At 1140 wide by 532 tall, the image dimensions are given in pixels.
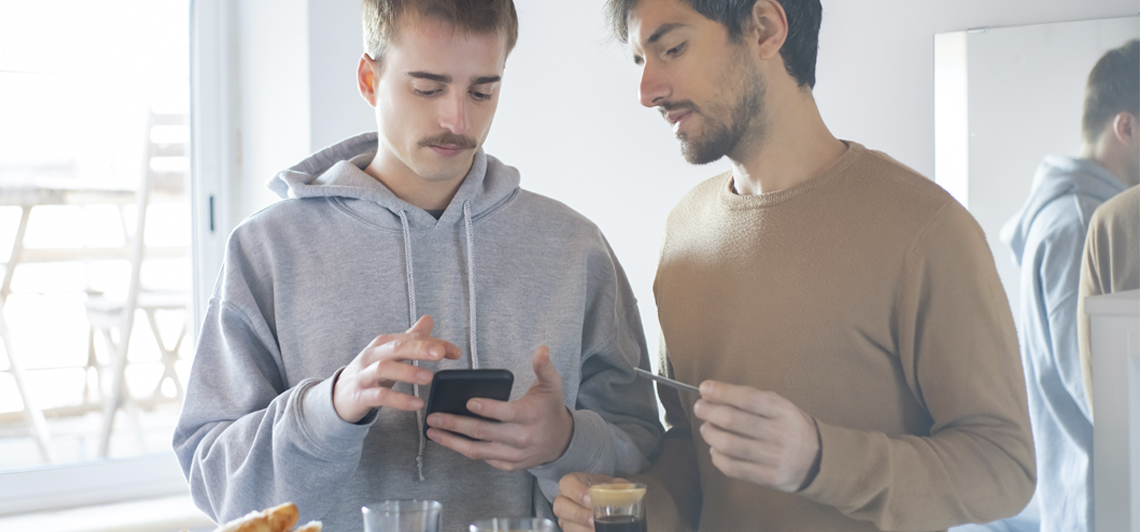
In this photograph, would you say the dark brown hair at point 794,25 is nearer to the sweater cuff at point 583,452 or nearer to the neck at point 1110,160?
the neck at point 1110,160

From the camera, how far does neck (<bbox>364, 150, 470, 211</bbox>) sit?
1.34 meters

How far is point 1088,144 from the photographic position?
3.23ft

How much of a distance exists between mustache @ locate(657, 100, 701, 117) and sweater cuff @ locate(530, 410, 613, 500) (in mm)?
464

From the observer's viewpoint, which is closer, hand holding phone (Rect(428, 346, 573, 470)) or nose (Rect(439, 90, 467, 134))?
hand holding phone (Rect(428, 346, 573, 470))

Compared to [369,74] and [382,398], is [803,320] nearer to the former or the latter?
[382,398]

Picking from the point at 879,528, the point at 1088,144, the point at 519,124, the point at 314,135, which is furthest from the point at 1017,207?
the point at 314,135

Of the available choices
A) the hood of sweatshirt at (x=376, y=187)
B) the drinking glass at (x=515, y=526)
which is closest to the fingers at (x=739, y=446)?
the drinking glass at (x=515, y=526)

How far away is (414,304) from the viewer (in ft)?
4.20

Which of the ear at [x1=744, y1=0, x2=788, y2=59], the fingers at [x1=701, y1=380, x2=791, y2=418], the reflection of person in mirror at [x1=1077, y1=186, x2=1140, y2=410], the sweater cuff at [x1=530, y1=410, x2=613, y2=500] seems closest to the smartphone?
the sweater cuff at [x1=530, y1=410, x2=613, y2=500]

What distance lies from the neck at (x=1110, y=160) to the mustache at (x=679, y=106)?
19.4 inches

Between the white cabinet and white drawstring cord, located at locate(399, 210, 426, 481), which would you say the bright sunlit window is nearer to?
white drawstring cord, located at locate(399, 210, 426, 481)

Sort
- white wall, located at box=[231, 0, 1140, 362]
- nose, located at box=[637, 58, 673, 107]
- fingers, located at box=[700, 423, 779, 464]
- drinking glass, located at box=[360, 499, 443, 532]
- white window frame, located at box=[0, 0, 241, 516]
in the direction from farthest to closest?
white window frame, located at box=[0, 0, 241, 516] → nose, located at box=[637, 58, 673, 107] → white wall, located at box=[231, 0, 1140, 362] → fingers, located at box=[700, 423, 779, 464] → drinking glass, located at box=[360, 499, 443, 532]

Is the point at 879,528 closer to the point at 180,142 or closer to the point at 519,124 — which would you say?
the point at 519,124

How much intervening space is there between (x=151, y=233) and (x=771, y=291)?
1.84 meters
